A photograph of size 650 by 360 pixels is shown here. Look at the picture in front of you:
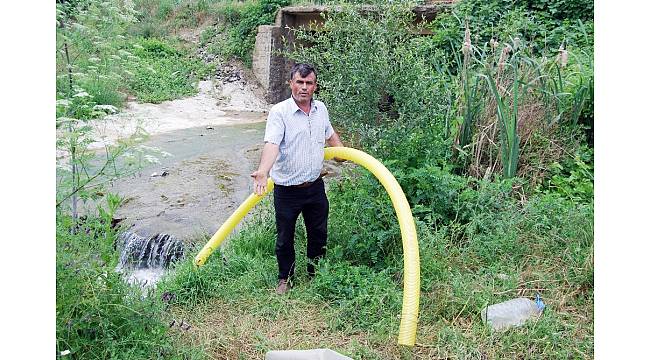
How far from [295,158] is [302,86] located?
0.44 m

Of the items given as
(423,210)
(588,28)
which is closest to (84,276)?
(423,210)

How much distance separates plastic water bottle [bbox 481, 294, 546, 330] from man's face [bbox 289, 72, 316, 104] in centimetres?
165

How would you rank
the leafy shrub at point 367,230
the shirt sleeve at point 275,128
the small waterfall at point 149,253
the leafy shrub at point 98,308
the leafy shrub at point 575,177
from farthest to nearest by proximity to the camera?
1. the small waterfall at point 149,253
2. the leafy shrub at point 575,177
3. the leafy shrub at point 367,230
4. the shirt sleeve at point 275,128
5. the leafy shrub at point 98,308

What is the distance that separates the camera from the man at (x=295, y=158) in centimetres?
370

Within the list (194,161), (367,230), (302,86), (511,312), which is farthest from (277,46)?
(511,312)

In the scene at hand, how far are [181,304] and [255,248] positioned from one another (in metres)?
0.92

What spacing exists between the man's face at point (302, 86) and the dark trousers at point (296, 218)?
1.83ft

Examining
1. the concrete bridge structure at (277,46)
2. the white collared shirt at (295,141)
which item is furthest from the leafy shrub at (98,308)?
the concrete bridge structure at (277,46)

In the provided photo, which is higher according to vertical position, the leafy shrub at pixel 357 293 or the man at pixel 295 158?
the man at pixel 295 158

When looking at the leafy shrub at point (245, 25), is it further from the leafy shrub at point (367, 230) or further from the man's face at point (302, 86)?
the man's face at point (302, 86)

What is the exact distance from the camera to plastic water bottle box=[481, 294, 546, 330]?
3.42 m

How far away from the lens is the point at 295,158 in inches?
148

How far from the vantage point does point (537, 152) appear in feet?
18.0

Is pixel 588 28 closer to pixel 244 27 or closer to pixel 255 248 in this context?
pixel 255 248
